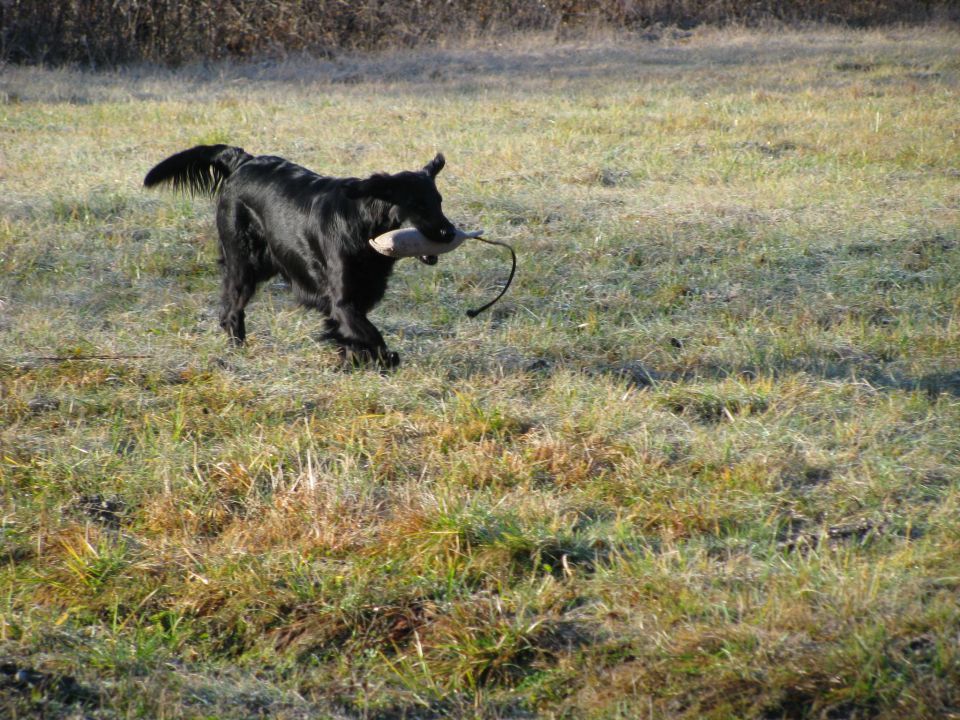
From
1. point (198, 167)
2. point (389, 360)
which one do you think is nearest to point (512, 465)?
point (389, 360)

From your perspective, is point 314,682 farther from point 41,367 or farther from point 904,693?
point 41,367

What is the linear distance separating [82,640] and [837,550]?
2.19 metres

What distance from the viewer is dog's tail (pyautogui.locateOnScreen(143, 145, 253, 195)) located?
5.68m

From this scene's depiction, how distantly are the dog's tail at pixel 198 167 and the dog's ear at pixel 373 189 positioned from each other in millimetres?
1327

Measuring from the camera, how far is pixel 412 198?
4613 mm

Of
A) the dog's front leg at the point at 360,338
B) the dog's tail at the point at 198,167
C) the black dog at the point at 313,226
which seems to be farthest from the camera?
the dog's tail at the point at 198,167

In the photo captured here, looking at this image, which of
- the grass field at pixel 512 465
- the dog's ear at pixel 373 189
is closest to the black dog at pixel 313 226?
the dog's ear at pixel 373 189

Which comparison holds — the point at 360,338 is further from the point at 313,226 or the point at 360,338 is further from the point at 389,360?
the point at 313,226

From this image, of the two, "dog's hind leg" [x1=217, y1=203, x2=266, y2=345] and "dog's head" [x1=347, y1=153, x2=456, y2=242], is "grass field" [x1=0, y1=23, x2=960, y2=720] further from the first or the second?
"dog's head" [x1=347, y1=153, x2=456, y2=242]

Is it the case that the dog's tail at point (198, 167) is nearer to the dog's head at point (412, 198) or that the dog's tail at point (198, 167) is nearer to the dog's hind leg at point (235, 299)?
the dog's hind leg at point (235, 299)

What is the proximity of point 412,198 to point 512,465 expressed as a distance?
1.39 meters

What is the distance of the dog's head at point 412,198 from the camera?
14.9ft

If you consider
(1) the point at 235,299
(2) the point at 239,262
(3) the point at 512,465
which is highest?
(2) the point at 239,262

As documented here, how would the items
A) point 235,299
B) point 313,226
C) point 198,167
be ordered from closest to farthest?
point 313,226 < point 235,299 < point 198,167
